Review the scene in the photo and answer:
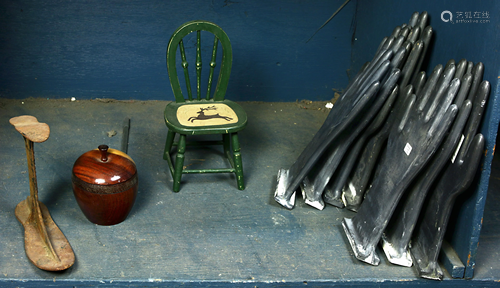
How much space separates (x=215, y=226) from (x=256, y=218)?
233 mm

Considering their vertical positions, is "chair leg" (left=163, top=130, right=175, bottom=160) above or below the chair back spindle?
below

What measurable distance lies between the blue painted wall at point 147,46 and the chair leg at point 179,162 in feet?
4.84

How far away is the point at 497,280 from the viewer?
87.3 inches

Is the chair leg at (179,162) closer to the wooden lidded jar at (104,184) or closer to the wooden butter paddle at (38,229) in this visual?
the wooden lidded jar at (104,184)

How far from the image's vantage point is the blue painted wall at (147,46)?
12.5ft

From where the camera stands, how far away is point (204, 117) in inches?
109

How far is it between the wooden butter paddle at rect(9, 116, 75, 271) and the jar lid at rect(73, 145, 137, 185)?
228mm

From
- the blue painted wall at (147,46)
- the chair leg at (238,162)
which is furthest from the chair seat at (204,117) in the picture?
the blue painted wall at (147,46)

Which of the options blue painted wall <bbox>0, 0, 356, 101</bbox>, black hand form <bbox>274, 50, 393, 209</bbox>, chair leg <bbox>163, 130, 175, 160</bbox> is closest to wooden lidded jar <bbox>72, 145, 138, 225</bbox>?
chair leg <bbox>163, 130, 175, 160</bbox>

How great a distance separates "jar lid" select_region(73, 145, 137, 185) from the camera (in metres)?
2.35

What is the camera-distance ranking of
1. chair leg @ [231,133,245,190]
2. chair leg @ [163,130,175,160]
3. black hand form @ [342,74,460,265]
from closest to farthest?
black hand form @ [342,74,460,265] → chair leg @ [231,133,245,190] → chair leg @ [163,130,175,160]

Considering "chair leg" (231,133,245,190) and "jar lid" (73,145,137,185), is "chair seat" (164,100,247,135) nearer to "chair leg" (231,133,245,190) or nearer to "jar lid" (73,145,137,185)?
"chair leg" (231,133,245,190)

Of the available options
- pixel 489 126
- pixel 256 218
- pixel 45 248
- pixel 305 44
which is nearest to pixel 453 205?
pixel 489 126

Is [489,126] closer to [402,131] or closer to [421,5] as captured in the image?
[402,131]
